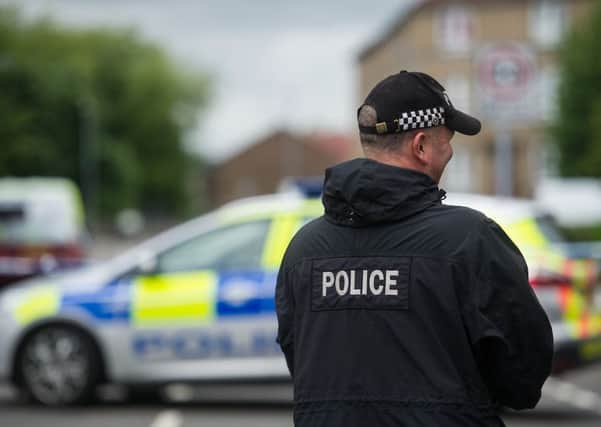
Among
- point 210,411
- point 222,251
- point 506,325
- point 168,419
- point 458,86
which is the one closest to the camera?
point 506,325

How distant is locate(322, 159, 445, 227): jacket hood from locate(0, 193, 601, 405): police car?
672 cm

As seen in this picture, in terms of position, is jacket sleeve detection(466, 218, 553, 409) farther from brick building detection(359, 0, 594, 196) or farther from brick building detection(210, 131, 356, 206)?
brick building detection(210, 131, 356, 206)

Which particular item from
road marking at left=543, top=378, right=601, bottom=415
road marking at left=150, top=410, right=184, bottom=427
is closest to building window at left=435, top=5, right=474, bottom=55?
road marking at left=543, top=378, right=601, bottom=415

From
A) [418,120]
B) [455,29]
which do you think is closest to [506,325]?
[418,120]

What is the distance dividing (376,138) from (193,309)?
707cm

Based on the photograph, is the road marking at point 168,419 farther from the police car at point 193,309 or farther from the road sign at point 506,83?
the road sign at point 506,83

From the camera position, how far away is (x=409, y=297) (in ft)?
10.6

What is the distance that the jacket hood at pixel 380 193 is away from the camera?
10.8ft

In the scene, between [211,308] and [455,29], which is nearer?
[211,308]

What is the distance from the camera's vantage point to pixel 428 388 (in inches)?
126

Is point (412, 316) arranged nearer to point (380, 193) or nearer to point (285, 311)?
point (380, 193)

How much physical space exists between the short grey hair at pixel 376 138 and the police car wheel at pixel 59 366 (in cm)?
743

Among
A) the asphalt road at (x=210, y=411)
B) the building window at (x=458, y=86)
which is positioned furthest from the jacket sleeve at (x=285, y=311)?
the building window at (x=458, y=86)

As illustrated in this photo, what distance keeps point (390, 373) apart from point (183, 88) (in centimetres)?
8803
